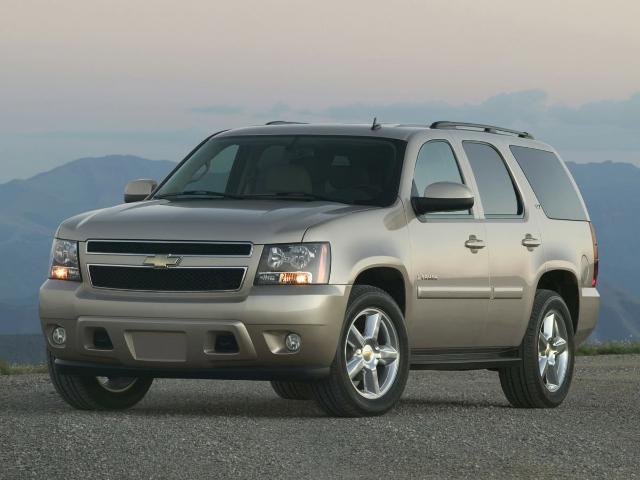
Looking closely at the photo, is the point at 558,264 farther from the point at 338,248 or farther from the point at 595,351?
the point at 595,351

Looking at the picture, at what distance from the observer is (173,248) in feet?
28.9

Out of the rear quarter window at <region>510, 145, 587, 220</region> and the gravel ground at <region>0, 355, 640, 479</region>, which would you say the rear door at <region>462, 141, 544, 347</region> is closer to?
the rear quarter window at <region>510, 145, 587, 220</region>

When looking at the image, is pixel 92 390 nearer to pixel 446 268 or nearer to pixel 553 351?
pixel 446 268

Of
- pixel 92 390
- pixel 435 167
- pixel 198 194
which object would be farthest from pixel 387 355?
pixel 92 390

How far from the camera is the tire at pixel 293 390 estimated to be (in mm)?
11297

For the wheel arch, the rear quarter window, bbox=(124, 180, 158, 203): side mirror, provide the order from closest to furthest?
1. the wheel arch
2. bbox=(124, 180, 158, 203): side mirror
3. the rear quarter window

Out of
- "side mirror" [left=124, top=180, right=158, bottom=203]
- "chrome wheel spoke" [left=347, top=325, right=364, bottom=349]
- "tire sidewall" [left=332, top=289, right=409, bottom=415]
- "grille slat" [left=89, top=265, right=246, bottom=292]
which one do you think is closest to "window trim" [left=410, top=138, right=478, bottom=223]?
"tire sidewall" [left=332, top=289, right=409, bottom=415]

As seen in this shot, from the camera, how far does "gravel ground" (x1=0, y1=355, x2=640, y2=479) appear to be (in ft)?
23.3

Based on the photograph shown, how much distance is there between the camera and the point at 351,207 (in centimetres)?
934

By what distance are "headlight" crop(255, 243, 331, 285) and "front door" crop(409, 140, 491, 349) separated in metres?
1.04

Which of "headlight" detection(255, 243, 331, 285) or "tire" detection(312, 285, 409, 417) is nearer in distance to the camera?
"headlight" detection(255, 243, 331, 285)

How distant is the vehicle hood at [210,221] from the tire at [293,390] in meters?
2.21

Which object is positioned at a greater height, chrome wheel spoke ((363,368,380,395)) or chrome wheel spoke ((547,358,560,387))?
chrome wheel spoke ((363,368,380,395))

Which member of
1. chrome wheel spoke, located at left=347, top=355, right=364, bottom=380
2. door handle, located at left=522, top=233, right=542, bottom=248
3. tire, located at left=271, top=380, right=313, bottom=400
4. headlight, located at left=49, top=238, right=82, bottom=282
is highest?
headlight, located at left=49, top=238, right=82, bottom=282
